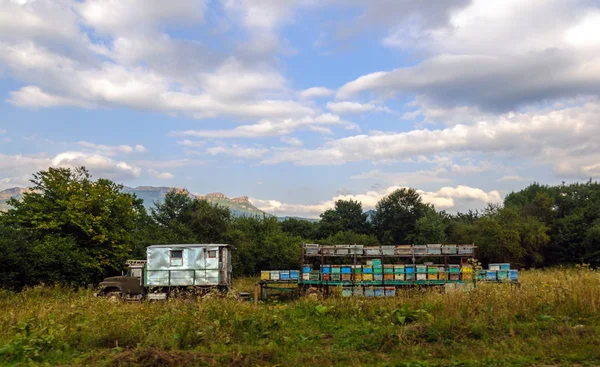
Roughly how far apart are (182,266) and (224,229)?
20.6 m

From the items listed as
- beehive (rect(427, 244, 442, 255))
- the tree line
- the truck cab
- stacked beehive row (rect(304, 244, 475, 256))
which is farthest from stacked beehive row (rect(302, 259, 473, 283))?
the tree line

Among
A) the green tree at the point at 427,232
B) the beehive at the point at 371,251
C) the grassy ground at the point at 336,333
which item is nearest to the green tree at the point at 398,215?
the green tree at the point at 427,232

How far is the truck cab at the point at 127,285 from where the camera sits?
2097cm

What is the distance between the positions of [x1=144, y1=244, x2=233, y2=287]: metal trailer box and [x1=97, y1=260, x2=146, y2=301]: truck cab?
642 millimetres

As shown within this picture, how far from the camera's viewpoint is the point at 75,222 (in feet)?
95.0

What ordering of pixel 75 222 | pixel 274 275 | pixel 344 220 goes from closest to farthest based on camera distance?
1. pixel 274 275
2. pixel 75 222
3. pixel 344 220

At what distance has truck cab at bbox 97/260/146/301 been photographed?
68.8ft

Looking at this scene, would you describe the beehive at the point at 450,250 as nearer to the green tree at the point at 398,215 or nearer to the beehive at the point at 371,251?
the beehive at the point at 371,251

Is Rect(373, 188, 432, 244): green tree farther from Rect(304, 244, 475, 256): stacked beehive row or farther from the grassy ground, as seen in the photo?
the grassy ground

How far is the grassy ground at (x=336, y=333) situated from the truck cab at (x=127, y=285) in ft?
30.9

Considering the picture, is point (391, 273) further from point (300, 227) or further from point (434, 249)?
point (300, 227)

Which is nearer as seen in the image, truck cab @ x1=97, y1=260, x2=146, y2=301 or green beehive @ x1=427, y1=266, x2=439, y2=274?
truck cab @ x1=97, y1=260, x2=146, y2=301

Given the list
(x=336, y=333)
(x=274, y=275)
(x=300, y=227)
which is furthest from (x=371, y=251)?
(x=300, y=227)

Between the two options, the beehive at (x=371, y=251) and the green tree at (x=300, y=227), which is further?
the green tree at (x=300, y=227)
